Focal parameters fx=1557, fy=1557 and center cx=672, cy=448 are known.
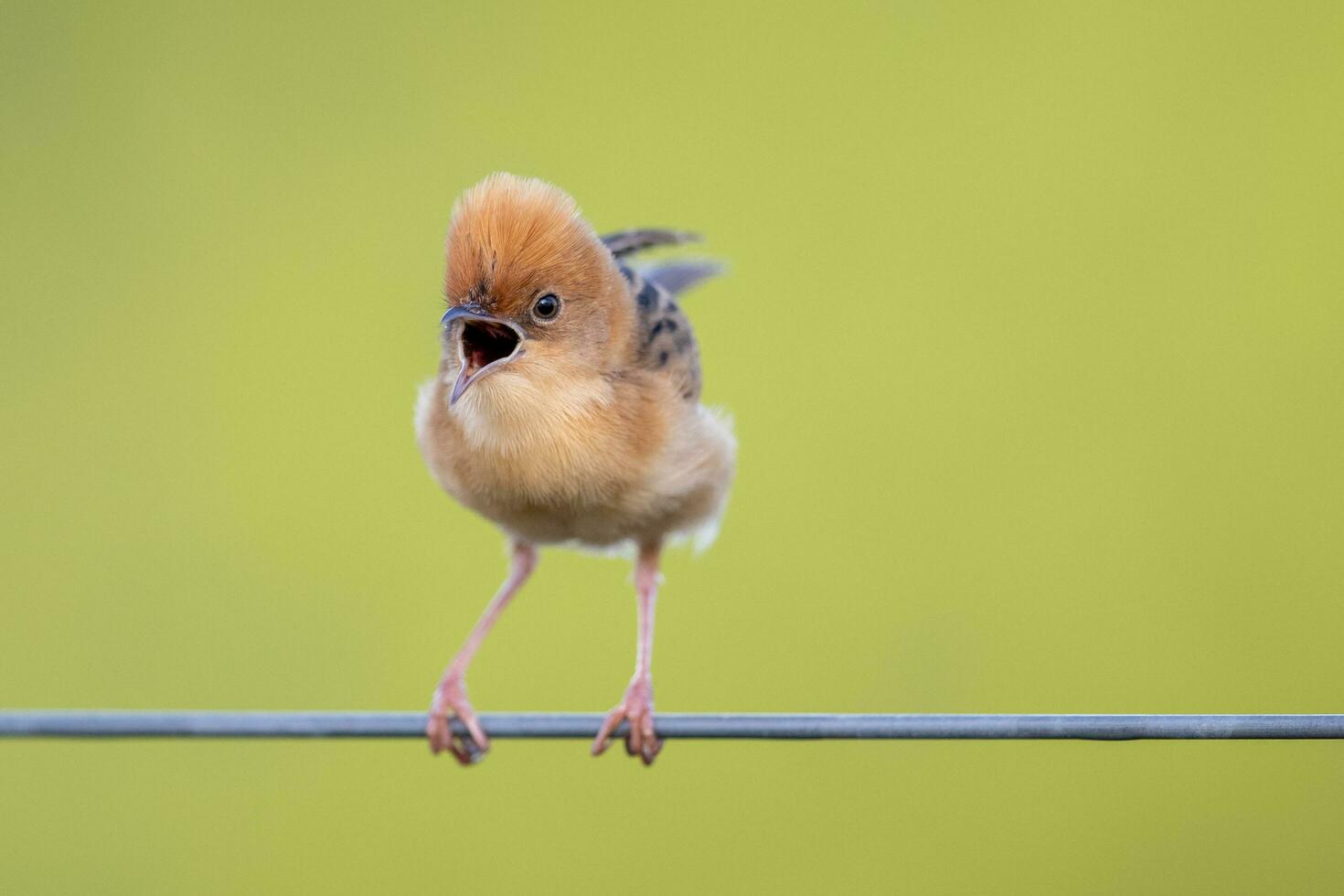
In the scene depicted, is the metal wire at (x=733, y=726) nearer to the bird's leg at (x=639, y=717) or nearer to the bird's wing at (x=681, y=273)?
the bird's leg at (x=639, y=717)

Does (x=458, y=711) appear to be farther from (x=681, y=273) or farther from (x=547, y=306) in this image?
(x=681, y=273)

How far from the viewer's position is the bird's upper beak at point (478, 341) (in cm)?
355

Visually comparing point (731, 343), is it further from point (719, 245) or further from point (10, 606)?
point (10, 606)

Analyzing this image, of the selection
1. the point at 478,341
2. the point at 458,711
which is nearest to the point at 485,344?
the point at 478,341

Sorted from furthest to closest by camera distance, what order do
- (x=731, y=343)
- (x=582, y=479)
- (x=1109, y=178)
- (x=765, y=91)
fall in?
(x=765, y=91) < (x=1109, y=178) < (x=731, y=343) < (x=582, y=479)

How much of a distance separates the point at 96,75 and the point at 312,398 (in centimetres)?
208

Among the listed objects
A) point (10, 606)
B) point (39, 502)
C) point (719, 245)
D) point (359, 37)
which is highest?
point (359, 37)

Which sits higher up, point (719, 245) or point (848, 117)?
point (848, 117)

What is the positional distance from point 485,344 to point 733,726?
1.26 m

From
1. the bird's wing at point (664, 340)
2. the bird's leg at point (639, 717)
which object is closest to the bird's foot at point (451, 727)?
the bird's leg at point (639, 717)

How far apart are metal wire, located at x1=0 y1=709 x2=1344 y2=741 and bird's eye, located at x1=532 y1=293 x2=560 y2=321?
1.00 m

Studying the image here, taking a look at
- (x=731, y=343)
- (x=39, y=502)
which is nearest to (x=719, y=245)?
(x=731, y=343)

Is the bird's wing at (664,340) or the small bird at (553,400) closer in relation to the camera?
the small bird at (553,400)

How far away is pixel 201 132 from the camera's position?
6871mm
